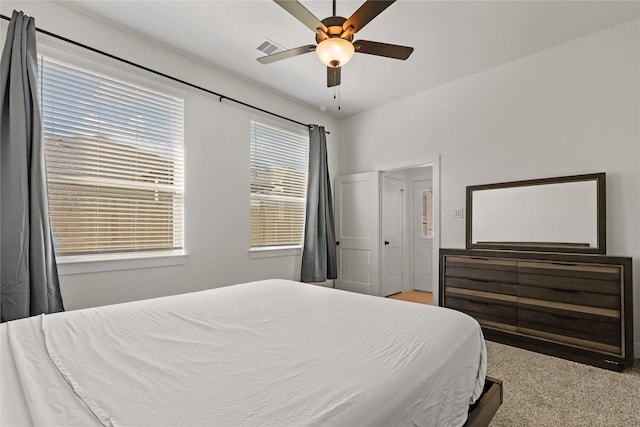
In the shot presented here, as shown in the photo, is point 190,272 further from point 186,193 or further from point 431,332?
point 431,332

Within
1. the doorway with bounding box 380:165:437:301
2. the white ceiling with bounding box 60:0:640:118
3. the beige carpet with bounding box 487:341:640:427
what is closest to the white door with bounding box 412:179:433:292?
the doorway with bounding box 380:165:437:301

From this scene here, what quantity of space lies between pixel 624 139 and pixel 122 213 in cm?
454

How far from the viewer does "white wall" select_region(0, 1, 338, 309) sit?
8.24 ft

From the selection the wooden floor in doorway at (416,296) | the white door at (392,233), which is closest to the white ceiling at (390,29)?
the white door at (392,233)

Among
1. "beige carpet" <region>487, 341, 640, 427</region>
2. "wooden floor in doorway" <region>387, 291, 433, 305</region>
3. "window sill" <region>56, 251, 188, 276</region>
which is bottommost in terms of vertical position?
"wooden floor in doorway" <region>387, 291, 433, 305</region>

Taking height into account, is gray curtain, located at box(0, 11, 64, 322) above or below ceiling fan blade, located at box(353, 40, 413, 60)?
below

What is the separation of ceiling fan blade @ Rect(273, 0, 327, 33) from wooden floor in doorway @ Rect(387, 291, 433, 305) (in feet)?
13.3

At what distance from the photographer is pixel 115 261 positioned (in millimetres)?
2662

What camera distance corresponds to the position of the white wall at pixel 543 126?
2.71 metres

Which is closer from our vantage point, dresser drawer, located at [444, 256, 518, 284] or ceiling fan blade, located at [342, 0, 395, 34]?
ceiling fan blade, located at [342, 0, 395, 34]

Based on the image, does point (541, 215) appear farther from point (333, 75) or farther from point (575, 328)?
point (333, 75)

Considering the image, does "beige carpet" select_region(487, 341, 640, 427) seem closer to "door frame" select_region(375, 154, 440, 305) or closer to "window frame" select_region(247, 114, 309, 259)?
"door frame" select_region(375, 154, 440, 305)

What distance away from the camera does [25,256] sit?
2100 mm

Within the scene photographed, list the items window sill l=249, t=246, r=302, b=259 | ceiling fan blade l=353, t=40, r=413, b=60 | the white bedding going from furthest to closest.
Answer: window sill l=249, t=246, r=302, b=259
ceiling fan blade l=353, t=40, r=413, b=60
the white bedding
